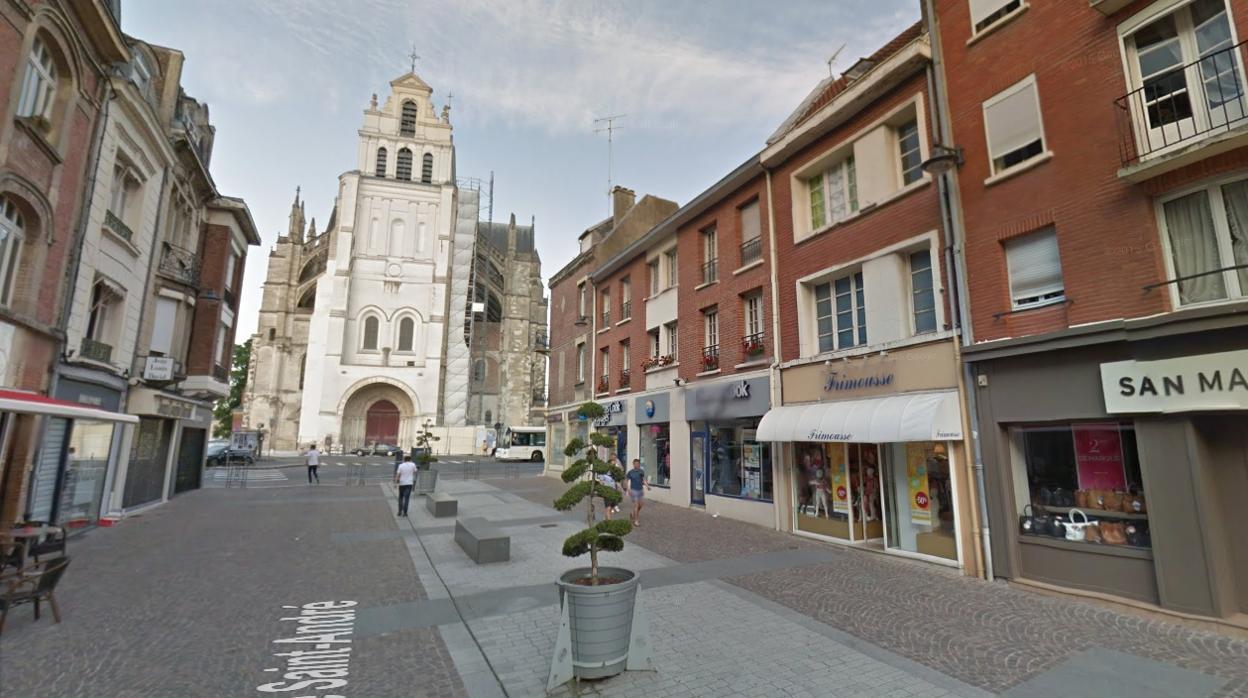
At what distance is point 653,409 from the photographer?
54.5 feet

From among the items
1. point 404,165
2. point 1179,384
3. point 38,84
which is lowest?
point 1179,384

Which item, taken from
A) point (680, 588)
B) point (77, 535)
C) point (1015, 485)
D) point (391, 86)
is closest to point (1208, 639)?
point (1015, 485)

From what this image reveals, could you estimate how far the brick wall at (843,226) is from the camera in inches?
372

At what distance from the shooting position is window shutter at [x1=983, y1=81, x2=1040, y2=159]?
792 cm

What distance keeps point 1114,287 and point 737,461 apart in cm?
828

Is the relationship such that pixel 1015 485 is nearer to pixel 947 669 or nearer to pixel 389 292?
pixel 947 669

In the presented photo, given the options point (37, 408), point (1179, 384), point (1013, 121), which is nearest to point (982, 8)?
point (1013, 121)

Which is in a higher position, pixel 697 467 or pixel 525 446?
pixel 525 446

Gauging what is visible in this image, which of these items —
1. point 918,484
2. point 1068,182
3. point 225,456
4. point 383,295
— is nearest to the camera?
point 1068,182

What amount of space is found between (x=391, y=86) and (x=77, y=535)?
51.4 metres

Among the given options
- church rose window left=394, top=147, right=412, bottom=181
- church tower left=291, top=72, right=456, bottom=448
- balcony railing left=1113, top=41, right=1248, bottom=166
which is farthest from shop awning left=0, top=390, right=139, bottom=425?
church rose window left=394, top=147, right=412, bottom=181

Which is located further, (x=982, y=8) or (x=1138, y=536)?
(x=982, y=8)

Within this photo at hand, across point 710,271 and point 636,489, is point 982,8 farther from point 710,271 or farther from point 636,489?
point 636,489

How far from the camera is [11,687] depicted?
14.3 ft
